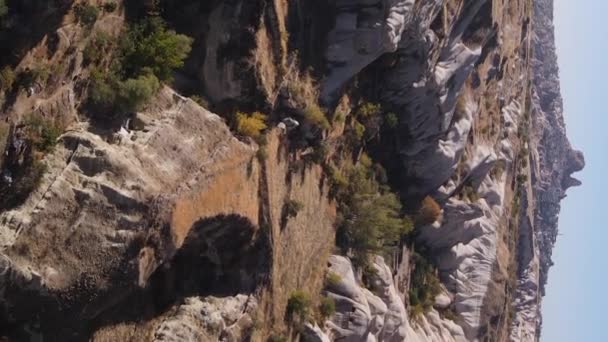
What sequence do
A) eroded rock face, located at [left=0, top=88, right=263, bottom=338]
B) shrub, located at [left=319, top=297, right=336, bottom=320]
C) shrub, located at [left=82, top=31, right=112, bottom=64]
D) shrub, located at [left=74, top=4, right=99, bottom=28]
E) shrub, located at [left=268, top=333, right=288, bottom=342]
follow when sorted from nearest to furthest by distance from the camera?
eroded rock face, located at [left=0, top=88, right=263, bottom=338] < shrub, located at [left=74, top=4, right=99, bottom=28] < shrub, located at [left=82, top=31, right=112, bottom=64] < shrub, located at [left=268, top=333, right=288, bottom=342] < shrub, located at [left=319, top=297, right=336, bottom=320]

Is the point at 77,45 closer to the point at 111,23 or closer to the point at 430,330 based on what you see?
the point at 111,23

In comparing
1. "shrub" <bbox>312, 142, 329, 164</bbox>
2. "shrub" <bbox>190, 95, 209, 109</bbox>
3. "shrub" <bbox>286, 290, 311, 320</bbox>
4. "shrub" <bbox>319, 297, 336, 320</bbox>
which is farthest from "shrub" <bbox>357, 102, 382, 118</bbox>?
"shrub" <bbox>190, 95, 209, 109</bbox>

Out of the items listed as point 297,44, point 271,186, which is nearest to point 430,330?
point 271,186

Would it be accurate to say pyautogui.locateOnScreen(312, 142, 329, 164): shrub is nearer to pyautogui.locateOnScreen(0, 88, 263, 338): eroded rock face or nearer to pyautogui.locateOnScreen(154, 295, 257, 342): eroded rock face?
pyautogui.locateOnScreen(154, 295, 257, 342): eroded rock face

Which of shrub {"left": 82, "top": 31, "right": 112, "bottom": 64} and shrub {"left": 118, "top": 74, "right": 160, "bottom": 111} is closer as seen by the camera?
shrub {"left": 118, "top": 74, "right": 160, "bottom": 111}

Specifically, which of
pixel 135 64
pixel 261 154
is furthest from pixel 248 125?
pixel 135 64

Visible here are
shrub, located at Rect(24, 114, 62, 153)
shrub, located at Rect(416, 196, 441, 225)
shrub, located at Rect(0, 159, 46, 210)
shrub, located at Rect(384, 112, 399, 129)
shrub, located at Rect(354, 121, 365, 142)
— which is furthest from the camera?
shrub, located at Rect(416, 196, 441, 225)

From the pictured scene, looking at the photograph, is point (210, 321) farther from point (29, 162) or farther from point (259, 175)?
point (29, 162)
